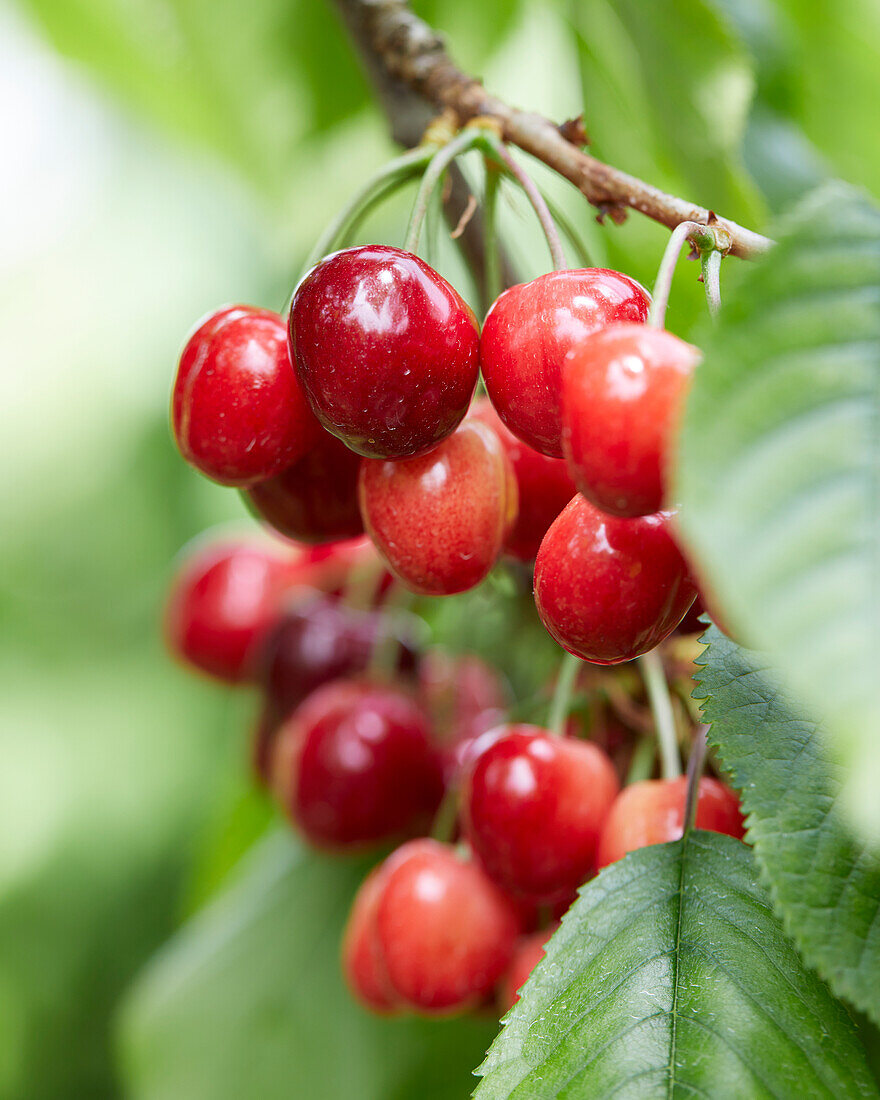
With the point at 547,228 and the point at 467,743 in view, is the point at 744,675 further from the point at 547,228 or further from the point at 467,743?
the point at 467,743

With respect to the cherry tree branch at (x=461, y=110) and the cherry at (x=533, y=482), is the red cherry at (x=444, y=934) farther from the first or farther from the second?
the cherry tree branch at (x=461, y=110)

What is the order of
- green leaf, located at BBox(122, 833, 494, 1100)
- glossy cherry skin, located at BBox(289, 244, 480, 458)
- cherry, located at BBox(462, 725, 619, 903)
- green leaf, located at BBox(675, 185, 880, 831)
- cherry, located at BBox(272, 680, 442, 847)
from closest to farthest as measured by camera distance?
green leaf, located at BBox(675, 185, 880, 831) → glossy cherry skin, located at BBox(289, 244, 480, 458) → cherry, located at BBox(462, 725, 619, 903) → cherry, located at BBox(272, 680, 442, 847) → green leaf, located at BBox(122, 833, 494, 1100)

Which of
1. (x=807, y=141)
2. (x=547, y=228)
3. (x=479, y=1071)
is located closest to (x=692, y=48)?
(x=807, y=141)

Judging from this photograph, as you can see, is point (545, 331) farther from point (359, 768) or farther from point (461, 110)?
point (359, 768)

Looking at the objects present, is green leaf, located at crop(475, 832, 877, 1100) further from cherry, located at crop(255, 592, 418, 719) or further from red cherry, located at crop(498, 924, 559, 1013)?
cherry, located at crop(255, 592, 418, 719)

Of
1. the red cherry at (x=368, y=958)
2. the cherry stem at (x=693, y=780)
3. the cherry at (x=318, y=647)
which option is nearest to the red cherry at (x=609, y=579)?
the cherry stem at (x=693, y=780)

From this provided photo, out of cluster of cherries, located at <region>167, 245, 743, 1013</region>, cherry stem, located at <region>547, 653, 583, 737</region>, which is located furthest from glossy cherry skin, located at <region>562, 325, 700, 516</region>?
cherry stem, located at <region>547, 653, 583, 737</region>

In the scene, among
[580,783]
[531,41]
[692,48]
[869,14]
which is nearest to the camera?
[580,783]

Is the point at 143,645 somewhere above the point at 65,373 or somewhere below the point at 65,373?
below
